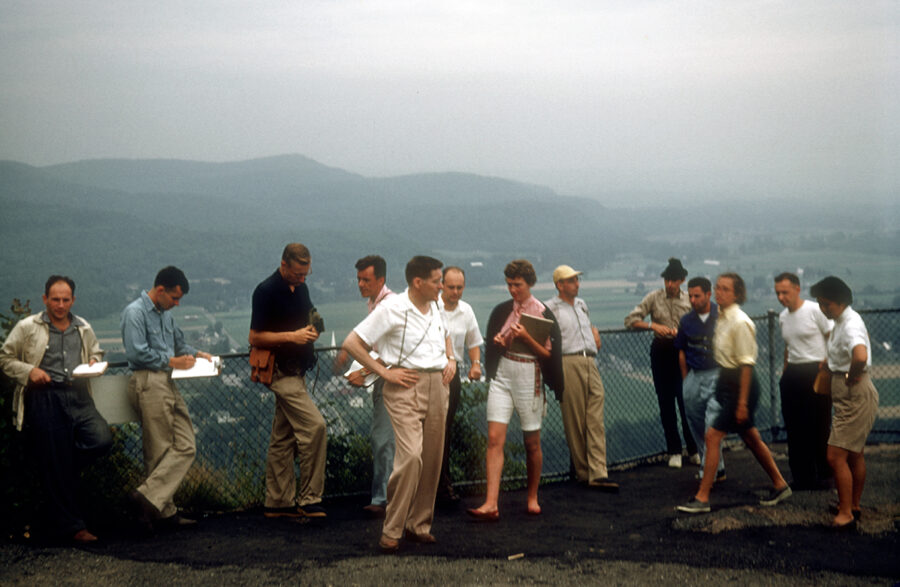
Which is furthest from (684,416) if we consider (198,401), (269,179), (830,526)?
(269,179)

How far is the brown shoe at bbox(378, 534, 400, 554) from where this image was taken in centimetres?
540

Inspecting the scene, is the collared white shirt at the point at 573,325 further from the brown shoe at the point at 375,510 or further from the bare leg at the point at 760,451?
the brown shoe at the point at 375,510

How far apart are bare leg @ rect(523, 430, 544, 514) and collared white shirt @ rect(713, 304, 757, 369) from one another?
1.46m

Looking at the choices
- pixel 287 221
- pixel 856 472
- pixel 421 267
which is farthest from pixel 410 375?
pixel 287 221

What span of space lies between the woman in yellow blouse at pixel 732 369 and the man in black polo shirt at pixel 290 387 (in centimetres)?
284

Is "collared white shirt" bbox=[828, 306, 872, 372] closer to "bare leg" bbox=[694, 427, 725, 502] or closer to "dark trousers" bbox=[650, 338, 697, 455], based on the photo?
"bare leg" bbox=[694, 427, 725, 502]

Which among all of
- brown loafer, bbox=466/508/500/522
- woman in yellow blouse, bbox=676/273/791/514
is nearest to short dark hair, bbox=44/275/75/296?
brown loafer, bbox=466/508/500/522

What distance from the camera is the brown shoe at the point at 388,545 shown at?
5398 mm

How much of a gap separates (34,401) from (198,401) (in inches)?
66.7

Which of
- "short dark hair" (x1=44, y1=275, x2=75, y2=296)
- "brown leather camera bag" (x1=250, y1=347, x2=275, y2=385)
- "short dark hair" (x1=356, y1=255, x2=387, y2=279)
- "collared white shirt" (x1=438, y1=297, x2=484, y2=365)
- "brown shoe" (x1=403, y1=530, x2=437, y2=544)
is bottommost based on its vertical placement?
"brown shoe" (x1=403, y1=530, x2=437, y2=544)

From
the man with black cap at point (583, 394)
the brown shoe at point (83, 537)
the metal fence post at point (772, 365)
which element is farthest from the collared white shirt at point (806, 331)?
the brown shoe at point (83, 537)

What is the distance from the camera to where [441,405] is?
557cm

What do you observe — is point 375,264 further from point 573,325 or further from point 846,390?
point 846,390

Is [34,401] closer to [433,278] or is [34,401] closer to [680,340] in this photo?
[433,278]
